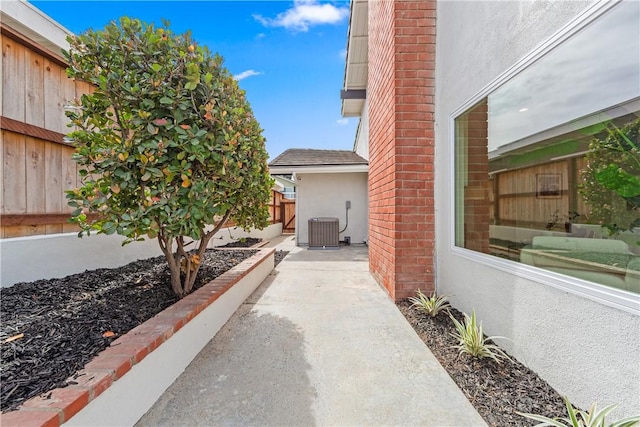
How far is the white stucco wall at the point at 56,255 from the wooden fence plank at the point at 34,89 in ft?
4.32

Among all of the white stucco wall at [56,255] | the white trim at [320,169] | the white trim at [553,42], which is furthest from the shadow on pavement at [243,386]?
the white trim at [320,169]

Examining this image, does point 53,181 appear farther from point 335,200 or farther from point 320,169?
point 335,200

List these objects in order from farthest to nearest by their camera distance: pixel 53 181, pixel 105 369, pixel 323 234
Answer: pixel 323 234 → pixel 53 181 → pixel 105 369

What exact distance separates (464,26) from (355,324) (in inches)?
142

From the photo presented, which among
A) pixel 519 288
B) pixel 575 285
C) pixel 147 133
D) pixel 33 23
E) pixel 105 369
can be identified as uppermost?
pixel 33 23

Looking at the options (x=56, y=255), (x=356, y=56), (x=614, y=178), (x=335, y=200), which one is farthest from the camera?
(x=335, y=200)

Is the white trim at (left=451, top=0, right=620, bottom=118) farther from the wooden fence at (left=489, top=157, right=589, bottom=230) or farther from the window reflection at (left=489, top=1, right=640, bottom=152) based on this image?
the wooden fence at (left=489, top=157, right=589, bottom=230)

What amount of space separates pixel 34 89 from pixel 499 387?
209 inches

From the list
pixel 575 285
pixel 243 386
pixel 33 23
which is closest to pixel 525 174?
pixel 575 285

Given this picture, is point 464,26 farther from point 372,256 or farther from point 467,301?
point 372,256

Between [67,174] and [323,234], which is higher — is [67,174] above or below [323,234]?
above

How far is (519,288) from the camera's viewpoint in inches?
91.6

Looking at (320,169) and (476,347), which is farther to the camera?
(320,169)

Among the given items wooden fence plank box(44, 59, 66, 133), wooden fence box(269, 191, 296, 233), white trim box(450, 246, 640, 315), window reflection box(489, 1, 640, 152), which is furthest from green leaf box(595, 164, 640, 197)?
wooden fence box(269, 191, 296, 233)
